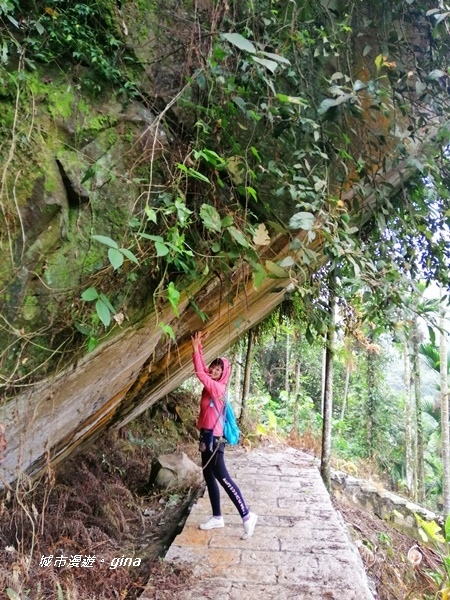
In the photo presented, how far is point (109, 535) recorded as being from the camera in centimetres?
385

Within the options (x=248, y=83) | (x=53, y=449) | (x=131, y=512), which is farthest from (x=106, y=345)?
(x=131, y=512)

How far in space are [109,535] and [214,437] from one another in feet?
4.84

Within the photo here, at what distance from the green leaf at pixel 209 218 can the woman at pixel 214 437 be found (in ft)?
4.75

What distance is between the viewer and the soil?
8.68ft

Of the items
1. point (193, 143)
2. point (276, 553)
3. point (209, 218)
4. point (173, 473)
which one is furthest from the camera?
point (173, 473)

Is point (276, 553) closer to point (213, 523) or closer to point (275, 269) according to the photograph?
point (213, 523)

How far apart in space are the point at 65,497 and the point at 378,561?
314cm

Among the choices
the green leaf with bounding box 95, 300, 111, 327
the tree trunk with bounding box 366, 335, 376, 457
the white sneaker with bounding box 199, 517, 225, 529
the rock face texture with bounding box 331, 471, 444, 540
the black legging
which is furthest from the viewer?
the tree trunk with bounding box 366, 335, 376, 457

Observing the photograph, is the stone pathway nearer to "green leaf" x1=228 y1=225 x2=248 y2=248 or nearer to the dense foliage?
the dense foliage

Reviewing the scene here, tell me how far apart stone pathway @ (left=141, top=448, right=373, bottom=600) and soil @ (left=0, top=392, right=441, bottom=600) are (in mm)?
205

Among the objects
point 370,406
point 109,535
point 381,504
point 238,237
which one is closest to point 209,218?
point 238,237

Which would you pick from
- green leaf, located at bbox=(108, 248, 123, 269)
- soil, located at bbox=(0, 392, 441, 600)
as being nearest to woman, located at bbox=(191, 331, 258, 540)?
soil, located at bbox=(0, 392, 441, 600)

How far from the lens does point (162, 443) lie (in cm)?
712

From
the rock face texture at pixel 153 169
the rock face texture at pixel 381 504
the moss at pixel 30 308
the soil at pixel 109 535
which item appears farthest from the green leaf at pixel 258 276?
the rock face texture at pixel 381 504
